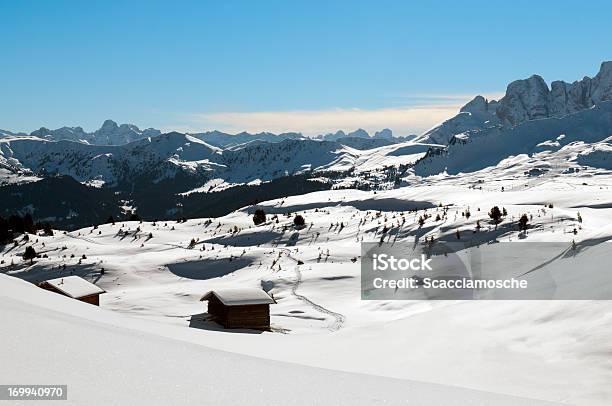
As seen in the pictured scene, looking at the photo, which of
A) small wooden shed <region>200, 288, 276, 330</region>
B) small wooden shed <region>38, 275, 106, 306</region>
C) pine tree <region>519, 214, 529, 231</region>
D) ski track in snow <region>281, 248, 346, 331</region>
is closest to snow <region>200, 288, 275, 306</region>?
small wooden shed <region>200, 288, 276, 330</region>

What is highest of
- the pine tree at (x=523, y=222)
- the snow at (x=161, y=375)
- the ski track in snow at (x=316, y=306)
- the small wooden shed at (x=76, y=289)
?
the snow at (x=161, y=375)

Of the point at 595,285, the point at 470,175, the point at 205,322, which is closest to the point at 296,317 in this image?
the point at 205,322

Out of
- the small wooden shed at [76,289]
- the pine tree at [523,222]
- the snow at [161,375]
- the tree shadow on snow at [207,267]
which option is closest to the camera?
the snow at [161,375]

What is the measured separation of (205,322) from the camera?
2797 centimetres

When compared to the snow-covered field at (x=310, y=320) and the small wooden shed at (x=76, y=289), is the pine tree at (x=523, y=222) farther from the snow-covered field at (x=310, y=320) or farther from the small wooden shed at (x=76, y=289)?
the small wooden shed at (x=76, y=289)

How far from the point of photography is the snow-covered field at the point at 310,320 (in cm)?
642

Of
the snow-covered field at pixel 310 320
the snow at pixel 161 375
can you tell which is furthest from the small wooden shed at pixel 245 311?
the snow at pixel 161 375

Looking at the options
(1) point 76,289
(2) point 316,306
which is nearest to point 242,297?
(2) point 316,306

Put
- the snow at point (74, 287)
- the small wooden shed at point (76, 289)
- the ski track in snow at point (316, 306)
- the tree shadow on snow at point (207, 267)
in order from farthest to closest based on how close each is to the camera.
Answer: the tree shadow on snow at point (207, 267)
the snow at point (74, 287)
the small wooden shed at point (76, 289)
the ski track in snow at point (316, 306)

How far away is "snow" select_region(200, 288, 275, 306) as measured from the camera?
27234 millimetres

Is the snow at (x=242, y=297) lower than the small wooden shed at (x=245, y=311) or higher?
higher

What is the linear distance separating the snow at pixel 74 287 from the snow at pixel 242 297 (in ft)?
25.5

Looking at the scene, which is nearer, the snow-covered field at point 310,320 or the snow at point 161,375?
the snow at point 161,375

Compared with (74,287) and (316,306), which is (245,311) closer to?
(316,306)
